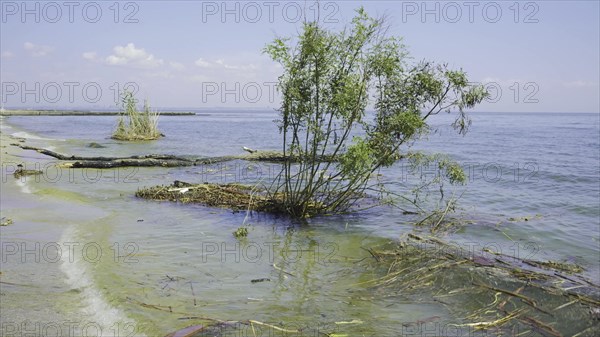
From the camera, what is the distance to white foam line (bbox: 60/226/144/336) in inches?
227

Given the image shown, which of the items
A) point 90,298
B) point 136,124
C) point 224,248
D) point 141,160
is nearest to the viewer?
point 90,298

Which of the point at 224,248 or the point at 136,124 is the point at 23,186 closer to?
the point at 224,248

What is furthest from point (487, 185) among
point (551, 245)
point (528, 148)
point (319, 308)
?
point (528, 148)

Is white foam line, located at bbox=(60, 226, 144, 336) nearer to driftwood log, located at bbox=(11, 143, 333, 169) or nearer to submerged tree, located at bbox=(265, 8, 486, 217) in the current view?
submerged tree, located at bbox=(265, 8, 486, 217)

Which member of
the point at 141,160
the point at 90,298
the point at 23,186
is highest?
the point at 141,160

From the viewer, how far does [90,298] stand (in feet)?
21.5

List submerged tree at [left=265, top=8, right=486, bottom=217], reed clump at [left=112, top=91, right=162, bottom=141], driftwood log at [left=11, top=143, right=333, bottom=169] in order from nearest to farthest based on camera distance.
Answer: submerged tree at [left=265, top=8, right=486, bottom=217] → driftwood log at [left=11, top=143, right=333, bottom=169] → reed clump at [left=112, top=91, right=162, bottom=141]

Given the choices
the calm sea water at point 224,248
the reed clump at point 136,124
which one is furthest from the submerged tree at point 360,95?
the reed clump at point 136,124

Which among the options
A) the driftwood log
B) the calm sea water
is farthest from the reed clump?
the calm sea water

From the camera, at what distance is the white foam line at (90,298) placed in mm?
5766

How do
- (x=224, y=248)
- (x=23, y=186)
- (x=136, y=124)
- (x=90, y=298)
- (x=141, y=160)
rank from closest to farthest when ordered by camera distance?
1. (x=90, y=298)
2. (x=224, y=248)
3. (x=23, y=186)
4. (x=141, y=160)
5. (x=136, y=124)

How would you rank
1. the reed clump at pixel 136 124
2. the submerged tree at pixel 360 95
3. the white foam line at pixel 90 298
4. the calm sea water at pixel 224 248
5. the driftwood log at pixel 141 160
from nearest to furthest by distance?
the white foam line at pixel 90 298
the calm sea water at pixel 224 248
the submerged tree at pixel 360 95
the driftwood log at pixel 141 160
the reed clump at pixel 136 124

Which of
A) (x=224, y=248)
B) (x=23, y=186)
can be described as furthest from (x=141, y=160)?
(x=224, y=248)

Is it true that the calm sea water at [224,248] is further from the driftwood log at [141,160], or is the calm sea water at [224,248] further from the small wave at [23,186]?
the driftwood log at [141,160]
